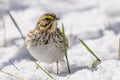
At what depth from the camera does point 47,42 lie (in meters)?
5.54

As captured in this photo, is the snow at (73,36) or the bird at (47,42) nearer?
the snow at (73,36)

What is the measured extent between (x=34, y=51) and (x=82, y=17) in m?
2.27

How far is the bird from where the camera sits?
554 centimetres

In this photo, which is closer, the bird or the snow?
the snow

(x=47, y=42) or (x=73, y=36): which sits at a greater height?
(x=47, y=42)

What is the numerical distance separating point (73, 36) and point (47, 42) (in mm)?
1422

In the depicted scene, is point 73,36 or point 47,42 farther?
point 73,36

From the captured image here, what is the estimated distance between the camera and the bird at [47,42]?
5.54 meters

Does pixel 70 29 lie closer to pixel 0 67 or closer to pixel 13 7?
pixel 13 7

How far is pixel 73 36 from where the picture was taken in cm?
694

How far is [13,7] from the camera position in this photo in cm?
796

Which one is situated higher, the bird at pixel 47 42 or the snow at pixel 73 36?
the bird at pixel 47 42

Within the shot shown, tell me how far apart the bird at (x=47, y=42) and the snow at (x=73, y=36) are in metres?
0.15

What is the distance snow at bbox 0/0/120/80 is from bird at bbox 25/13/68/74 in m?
0.15
